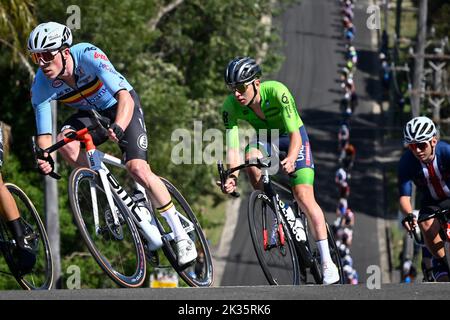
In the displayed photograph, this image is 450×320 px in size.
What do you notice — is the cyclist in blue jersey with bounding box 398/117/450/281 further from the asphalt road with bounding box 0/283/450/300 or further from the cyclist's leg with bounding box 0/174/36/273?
the cyclist's leg with bounding box 0/174/36/273

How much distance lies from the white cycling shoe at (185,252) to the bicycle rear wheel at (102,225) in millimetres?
335

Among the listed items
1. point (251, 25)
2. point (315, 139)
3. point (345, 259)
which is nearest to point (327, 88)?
point (315, 139)

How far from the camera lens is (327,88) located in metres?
71.5

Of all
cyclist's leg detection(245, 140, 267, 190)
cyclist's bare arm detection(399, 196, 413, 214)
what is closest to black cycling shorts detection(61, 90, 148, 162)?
cyclist's leg detection(245, 140, 267, 190)

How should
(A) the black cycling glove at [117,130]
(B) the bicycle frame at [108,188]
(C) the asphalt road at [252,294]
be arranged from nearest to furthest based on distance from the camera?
1. (C) the asphalt road at [252,294]
2. (A) the black cycling glove at [117,130]
3. (B) the bicycle frame at [108,188]

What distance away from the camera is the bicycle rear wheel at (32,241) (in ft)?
38.0

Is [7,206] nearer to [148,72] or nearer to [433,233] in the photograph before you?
[433,233]

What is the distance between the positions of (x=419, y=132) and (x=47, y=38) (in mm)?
3861

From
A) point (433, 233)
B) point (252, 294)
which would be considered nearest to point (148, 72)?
point (433, 233)

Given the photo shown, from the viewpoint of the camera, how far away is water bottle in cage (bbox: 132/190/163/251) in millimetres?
11836

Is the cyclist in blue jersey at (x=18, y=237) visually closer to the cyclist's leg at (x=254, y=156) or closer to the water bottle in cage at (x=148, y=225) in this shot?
the water bottle in cage at (x=148, y=225)

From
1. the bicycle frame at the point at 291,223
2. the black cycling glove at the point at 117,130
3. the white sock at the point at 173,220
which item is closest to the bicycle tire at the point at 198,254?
the white sock at the point at 173,220

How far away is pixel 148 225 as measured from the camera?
38.9ft
